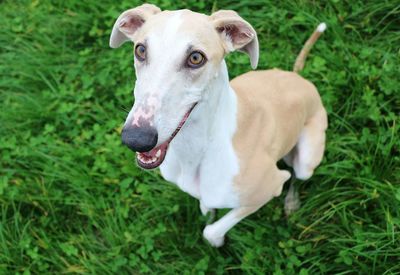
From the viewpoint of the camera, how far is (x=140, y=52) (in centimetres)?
244

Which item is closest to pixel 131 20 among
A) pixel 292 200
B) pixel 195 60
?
pixel 195 60

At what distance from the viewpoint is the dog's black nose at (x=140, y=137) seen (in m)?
2.21

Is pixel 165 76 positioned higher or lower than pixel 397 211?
higher

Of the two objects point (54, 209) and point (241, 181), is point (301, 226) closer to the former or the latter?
point (241, 181)

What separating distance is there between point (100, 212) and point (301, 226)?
1.67 m

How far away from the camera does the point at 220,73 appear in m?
2.60

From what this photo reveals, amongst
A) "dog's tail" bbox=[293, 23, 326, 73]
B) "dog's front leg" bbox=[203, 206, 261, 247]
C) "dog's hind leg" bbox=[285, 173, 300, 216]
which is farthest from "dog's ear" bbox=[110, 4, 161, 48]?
"dog's hind leg" bbox=[285, 173, 300, 216]

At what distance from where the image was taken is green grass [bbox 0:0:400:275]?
3750mm

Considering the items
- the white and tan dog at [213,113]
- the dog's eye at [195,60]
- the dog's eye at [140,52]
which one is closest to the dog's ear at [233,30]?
the white and tan dog at [213,113]

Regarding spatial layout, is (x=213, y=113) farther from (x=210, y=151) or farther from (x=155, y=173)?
(x=155, y=173)

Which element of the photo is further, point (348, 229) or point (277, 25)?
point (277, 25)

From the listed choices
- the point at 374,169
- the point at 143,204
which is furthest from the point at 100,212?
the point at 374,169

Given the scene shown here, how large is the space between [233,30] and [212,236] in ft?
5.00

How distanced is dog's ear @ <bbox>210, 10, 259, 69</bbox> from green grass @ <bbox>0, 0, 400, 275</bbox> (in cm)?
163
